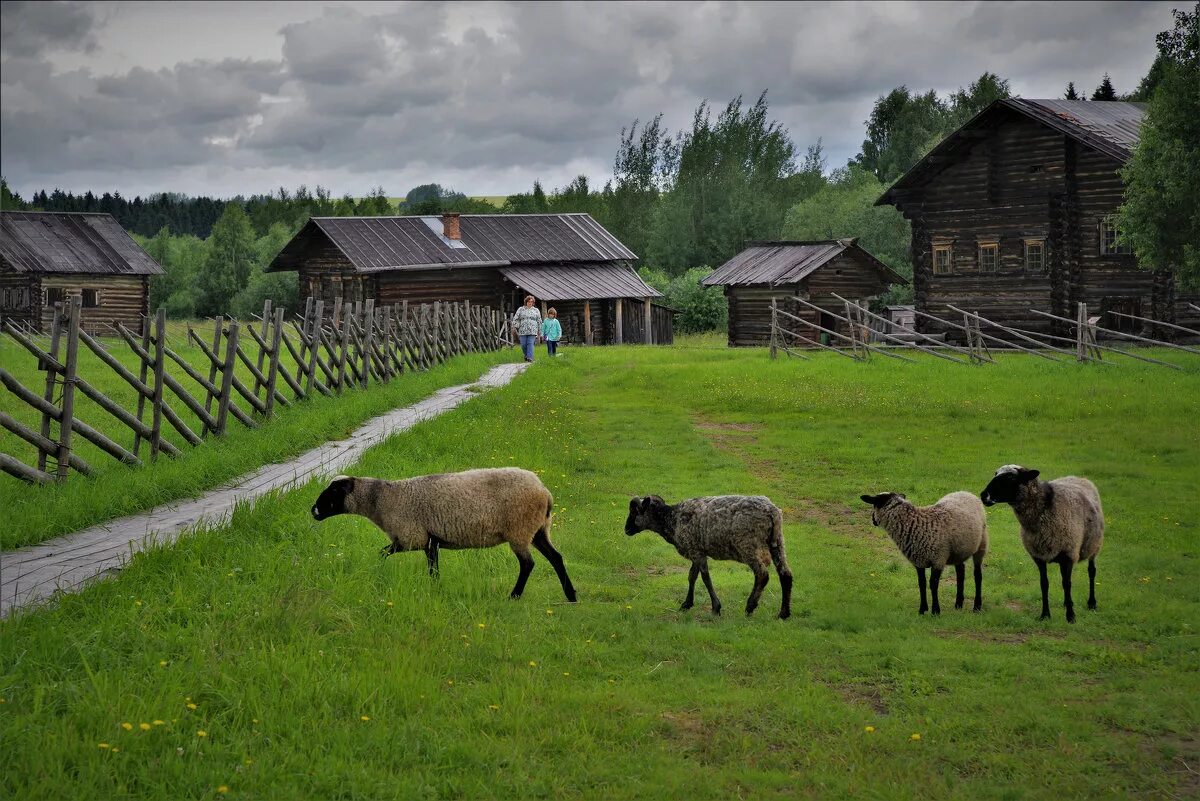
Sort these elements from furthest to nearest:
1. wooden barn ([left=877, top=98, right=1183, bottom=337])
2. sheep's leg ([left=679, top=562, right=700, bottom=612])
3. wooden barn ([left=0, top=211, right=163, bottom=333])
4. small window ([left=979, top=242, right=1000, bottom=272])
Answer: wooden barn ([left=0, top=211, right=163, bottom=333]), small window ([left=979, top=242, right=1000, bottom=272]), wooden barn ([left=877, top=98, right=1183, bottom=337]), sheep's leg ([left=679, top=562, right=700, bottom=612])

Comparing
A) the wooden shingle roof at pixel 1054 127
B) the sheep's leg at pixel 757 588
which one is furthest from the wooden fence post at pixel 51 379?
the wooden shingle roof at pixel 1054 127

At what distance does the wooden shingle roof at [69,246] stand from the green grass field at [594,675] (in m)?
42.8

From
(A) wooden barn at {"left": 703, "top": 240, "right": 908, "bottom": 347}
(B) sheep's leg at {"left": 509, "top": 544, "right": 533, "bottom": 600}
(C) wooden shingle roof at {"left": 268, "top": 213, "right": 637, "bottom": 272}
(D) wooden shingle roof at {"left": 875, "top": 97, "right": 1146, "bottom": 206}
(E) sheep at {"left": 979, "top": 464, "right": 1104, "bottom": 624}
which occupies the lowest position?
(B) sheep's leg at {"left": 509, "top": 544, "right": 533, "bottom": 600}

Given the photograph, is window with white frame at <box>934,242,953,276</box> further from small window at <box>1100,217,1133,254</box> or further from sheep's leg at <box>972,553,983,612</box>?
sheep's leg at <box>972,553,983,612</box>

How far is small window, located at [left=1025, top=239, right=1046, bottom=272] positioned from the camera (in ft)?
122

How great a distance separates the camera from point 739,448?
1691 cm

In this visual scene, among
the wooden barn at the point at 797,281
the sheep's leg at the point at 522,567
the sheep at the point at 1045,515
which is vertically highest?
the wooden barn at the point at 797,281

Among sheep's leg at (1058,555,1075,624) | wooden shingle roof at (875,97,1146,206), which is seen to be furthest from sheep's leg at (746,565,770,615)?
wooden shingle roof at (875,97,1146,206)

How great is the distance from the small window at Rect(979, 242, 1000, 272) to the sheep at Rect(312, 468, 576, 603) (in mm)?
32527

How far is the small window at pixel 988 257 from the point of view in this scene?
38.3 m

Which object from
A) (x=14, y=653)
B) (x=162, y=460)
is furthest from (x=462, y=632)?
(x=162, y=460)

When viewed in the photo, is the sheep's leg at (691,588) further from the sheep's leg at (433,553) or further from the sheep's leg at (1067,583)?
the sheep's leg at (1067,583)

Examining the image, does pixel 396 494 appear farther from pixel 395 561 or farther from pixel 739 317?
pixel 739 317

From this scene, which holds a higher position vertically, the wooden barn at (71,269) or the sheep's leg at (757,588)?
the wooden barn at (71,269)
